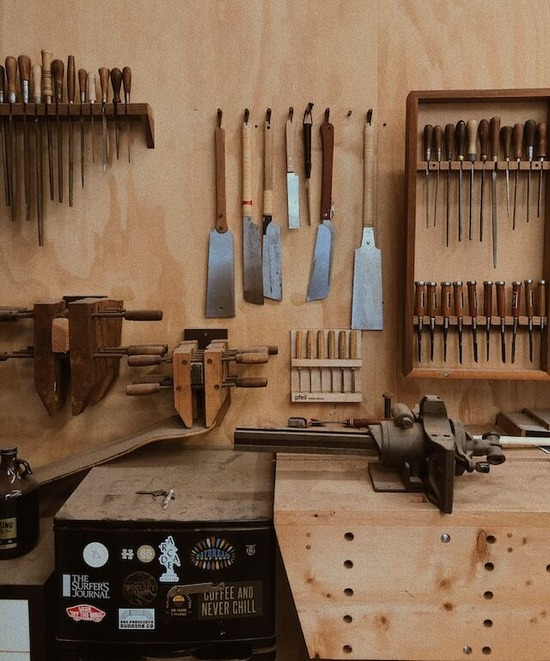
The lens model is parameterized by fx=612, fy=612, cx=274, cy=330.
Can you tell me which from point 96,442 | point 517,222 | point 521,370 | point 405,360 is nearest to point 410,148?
point 517,222

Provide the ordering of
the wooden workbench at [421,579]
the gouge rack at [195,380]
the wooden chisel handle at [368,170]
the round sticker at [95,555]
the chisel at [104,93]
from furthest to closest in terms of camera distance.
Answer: the wooden chisel handle at [368,170] → the chisel at [104,93] → the gouge rack at [195,380] → the round sticker at [95,555] → the wooden workbench at [421,579]

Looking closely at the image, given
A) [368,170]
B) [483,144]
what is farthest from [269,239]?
[483,144]

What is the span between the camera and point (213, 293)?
2.23 m

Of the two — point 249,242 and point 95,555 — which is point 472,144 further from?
point 95,555

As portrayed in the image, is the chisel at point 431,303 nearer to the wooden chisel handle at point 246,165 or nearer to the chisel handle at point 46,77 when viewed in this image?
the wooden chisel handle at point 246,165

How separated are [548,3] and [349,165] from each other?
894 mm

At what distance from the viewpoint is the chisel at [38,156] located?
6.83ft

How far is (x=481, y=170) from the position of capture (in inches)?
83.5

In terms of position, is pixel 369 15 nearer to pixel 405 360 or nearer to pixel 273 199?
pixel 273 199

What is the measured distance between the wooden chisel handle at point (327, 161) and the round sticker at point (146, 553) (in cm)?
126

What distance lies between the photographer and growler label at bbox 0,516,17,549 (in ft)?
5.73

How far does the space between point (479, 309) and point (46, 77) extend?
1.70 m

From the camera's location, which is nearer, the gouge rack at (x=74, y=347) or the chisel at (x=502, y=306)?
the gouge rack at (x=74, y=347)

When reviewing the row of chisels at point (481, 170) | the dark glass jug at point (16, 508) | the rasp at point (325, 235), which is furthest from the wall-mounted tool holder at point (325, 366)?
the dark glass jug at point (16, 508)
